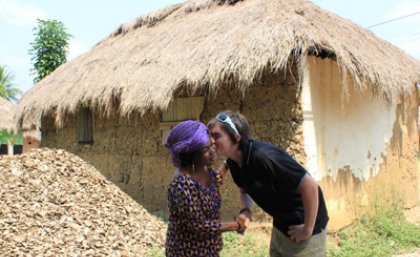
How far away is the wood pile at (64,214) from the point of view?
466 cm

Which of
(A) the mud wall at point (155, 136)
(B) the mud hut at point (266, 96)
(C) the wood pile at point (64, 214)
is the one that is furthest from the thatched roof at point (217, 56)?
(C) the wood pile at point (64, 214)

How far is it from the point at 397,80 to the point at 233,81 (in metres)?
2.26

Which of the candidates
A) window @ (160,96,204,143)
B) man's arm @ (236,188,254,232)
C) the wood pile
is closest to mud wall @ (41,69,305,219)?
window @ (160,96,204,143)

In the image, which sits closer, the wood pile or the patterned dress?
the patterned dress

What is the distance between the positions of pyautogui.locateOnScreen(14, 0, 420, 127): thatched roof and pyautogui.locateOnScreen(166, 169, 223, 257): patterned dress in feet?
9.84

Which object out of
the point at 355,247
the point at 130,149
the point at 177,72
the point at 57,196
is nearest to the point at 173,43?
the point at 177,72

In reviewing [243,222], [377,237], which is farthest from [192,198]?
[377,237]

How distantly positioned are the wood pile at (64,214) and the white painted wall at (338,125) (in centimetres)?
225

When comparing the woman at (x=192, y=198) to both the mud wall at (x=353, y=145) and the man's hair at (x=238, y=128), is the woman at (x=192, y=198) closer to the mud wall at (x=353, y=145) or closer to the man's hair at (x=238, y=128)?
the man's hair at (x=238, y=128)

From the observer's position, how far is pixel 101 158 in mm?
7996

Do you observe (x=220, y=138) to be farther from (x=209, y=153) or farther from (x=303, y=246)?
(x=303, y=246)

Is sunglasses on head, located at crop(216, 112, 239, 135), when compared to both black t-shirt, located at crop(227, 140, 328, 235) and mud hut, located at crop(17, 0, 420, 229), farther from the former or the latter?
mud hut, located at crop(17, 0, 420, 229)

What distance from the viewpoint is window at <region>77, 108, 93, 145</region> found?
8375 millimetres

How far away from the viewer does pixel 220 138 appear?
2195 millimetres
